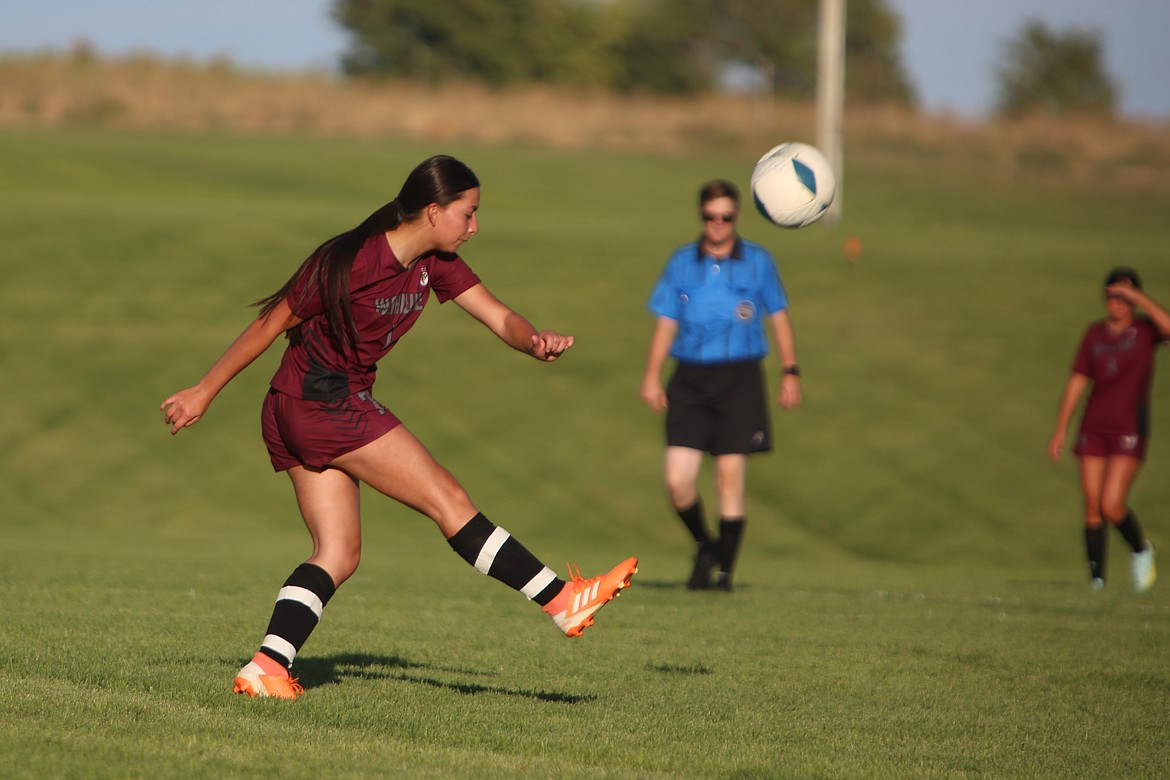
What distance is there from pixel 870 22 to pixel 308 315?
274 ft

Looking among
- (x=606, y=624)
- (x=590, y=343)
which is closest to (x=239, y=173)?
(x=590, y=343)

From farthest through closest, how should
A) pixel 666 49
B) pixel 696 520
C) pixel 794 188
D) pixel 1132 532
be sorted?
pixel 666 49
pixel 1132 532
pixel 696 520
pixel 794 188

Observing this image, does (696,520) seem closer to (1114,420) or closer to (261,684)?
(1114,420)

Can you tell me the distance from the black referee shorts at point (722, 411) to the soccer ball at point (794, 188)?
115cm

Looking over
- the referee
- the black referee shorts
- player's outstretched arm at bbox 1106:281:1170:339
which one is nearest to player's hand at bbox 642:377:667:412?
the referee

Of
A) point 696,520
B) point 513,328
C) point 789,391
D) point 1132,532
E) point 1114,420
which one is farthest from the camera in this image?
point 1132,532

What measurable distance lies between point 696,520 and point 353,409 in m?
4.66

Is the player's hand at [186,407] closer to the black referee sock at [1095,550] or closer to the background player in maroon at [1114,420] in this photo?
the background player in maroon at [1114,420]

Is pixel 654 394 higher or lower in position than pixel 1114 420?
lower

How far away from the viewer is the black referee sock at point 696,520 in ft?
30.3

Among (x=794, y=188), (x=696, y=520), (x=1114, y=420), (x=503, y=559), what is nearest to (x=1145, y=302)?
(x=1114, y=420)

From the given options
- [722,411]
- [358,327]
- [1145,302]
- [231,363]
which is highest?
[1145,302]

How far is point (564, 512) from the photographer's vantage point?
1422 centimetres

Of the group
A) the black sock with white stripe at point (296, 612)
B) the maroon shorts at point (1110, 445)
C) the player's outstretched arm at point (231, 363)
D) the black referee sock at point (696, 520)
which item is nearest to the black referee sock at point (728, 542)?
the black referee sock at point (696, 520)
